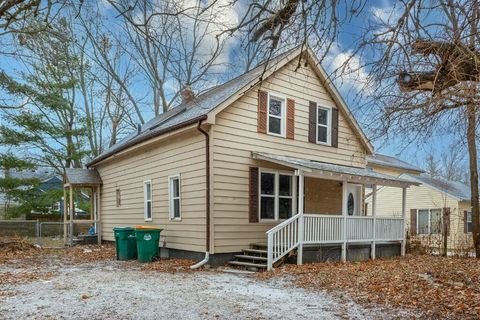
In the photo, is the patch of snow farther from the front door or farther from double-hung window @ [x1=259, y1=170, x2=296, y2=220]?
the front door

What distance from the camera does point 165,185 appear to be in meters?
12.5

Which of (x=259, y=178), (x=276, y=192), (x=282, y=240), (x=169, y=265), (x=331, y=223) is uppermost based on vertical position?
(x=259, y=178)

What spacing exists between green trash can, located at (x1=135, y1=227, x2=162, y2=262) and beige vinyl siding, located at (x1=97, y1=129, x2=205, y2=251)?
69 centimetres

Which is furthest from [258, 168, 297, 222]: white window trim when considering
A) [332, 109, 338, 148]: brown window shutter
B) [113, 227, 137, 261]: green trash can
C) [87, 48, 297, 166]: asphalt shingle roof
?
[113, 227, 137, 261]: green trash can

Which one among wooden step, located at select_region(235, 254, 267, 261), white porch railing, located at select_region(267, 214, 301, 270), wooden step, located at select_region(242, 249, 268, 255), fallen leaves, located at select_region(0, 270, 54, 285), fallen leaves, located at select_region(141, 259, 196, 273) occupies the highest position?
white porch railing, located at select_region(267, 214, 301, 270)

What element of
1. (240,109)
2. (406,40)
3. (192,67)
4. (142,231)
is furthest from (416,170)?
(406,40)

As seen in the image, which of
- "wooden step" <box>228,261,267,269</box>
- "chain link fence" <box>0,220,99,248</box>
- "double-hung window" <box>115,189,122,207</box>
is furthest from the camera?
"chain link fence" <box>0,220,99,248</box>

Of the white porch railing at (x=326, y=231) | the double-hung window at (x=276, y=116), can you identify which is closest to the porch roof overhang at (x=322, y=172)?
the double-hung window at (x=276, y=116)

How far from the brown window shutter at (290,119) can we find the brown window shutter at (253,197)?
200 cm

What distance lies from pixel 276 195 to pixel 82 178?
31.1 ft

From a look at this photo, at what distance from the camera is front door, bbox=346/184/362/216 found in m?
14.6

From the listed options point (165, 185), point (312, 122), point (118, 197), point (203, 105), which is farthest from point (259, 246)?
point (118, 197)

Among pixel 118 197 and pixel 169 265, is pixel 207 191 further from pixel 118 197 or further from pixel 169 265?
pixel 118 197

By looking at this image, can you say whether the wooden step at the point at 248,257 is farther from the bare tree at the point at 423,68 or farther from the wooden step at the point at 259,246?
the bare tree at the point at 423,68
